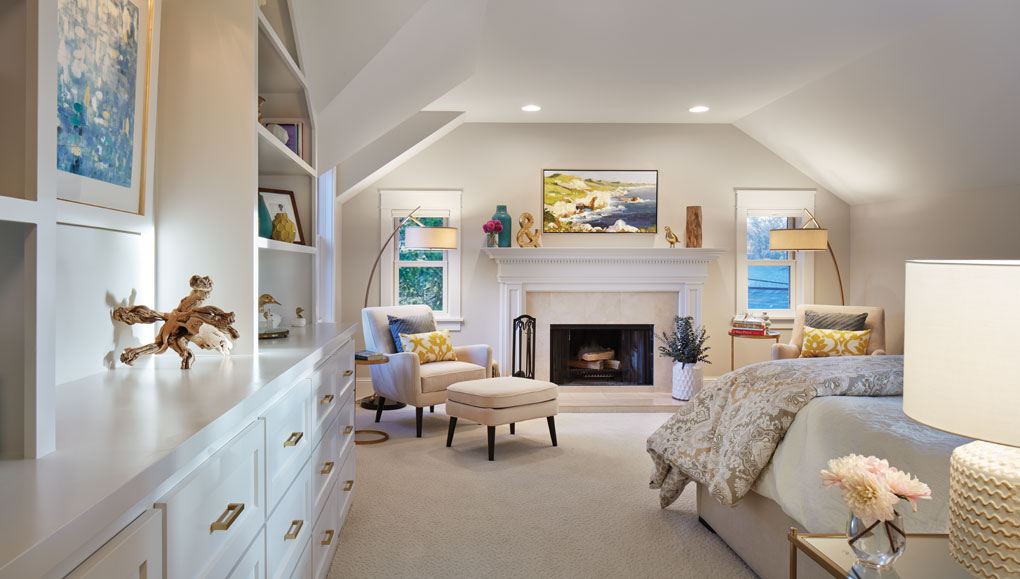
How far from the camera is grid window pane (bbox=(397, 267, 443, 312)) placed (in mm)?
5984

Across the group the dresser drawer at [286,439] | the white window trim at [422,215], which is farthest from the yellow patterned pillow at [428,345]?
the dresser drawer at [286,439]

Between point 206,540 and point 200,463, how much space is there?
0.14 m

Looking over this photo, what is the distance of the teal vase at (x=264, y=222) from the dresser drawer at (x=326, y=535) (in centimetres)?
104

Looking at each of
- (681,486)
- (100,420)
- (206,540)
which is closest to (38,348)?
(100,420)

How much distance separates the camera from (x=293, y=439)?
5.63 ft

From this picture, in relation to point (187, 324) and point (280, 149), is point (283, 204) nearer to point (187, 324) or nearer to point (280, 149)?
point (280, 149)

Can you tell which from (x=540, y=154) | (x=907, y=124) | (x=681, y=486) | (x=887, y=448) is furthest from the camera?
(x=540, y=154)

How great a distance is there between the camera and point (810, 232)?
218 inches

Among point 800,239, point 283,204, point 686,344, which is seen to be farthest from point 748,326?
point 283,204

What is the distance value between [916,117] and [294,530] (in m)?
4.79

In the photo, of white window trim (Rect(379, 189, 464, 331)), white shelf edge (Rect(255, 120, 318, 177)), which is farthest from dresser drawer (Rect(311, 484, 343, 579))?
white window trim (Rect(379, 189, 464, 331))

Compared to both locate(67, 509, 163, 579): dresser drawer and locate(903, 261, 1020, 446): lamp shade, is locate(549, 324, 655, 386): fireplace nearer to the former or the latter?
locate(903, 261, 1020, 446): lamp shade

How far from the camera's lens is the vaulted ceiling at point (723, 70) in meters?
3.27

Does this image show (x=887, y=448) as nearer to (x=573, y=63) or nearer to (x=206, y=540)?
(x=206, y=540)
